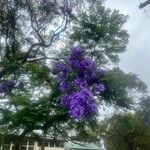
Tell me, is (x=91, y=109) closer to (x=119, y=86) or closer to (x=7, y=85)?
(x=119, y=86)

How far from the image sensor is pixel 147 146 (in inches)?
2031

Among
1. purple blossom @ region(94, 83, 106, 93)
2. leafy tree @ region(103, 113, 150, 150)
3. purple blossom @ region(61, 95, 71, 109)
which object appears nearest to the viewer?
purple blossom @ region(61, 95, 71, 109)

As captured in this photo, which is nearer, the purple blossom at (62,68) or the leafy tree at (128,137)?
the purple blossom at (62,68)

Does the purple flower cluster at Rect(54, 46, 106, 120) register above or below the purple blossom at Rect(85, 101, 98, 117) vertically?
above

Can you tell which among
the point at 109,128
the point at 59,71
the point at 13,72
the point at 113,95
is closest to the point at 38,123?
the point at 59,71

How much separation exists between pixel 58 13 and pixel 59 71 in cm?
730

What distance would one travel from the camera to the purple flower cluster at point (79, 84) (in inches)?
567

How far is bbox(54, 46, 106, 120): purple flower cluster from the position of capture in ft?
47.3

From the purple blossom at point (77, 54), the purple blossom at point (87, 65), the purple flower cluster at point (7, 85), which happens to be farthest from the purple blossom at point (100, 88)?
the purple flower cluster at point (7, 85)

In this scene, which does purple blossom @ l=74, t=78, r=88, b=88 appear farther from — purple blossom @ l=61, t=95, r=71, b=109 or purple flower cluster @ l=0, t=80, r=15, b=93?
purple flower cluster @ l=0, t=80, r=15, b=93

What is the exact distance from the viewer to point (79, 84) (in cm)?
1505

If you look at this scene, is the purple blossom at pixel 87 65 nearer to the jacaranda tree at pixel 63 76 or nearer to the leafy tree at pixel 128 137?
the jacaranda tree at pixel 63 76

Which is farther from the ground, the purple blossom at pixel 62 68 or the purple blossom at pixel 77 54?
the purple blossom at pixel 77 54

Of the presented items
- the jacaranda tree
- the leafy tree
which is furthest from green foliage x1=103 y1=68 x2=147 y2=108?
the leafy tree
